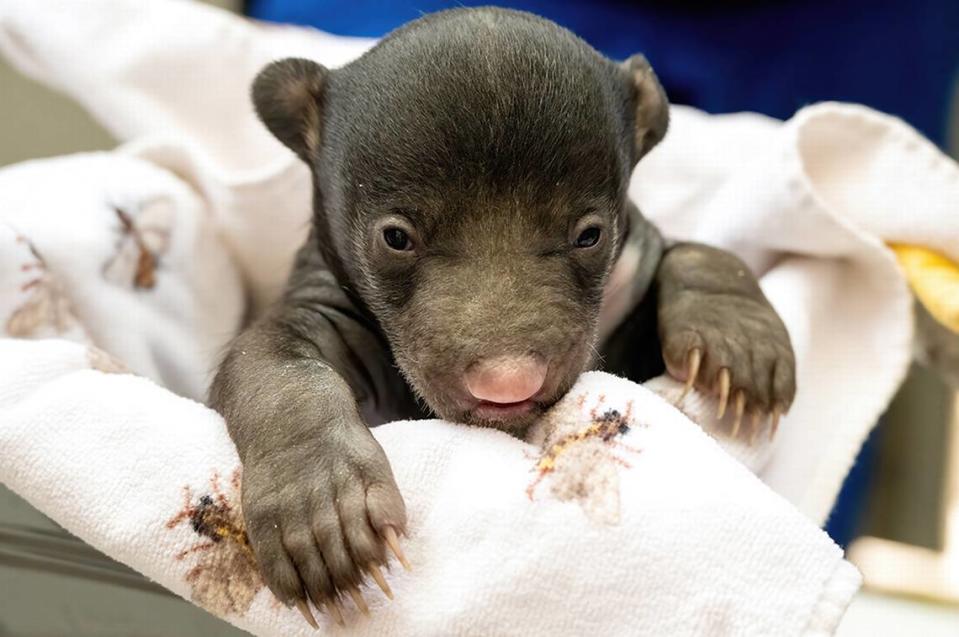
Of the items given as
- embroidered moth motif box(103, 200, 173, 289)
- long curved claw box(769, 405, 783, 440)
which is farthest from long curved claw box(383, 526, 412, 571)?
embroidered moth motif box(103, 200, 173, 289)

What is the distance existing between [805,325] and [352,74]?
2.82ft

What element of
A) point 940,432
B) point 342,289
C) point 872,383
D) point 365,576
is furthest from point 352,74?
point 940,432

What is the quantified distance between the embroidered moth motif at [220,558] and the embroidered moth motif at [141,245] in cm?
79

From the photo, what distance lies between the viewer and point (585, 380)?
135cm

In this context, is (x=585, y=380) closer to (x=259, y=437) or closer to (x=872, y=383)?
(x=259, y=437)

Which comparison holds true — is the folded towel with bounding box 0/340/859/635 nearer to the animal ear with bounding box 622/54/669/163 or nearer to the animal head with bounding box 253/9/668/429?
the animal head with bounding box 253/9/668/429

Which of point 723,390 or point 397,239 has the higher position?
point 397,239

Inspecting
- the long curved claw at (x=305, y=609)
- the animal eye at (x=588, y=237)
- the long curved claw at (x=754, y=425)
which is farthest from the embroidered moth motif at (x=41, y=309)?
the long curved claw at (x=754, y=425)

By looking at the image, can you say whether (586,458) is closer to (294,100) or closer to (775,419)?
(775,419)

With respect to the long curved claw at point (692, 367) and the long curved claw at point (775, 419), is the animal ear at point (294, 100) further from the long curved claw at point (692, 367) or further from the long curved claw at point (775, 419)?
the long curved claw at point (775, 419)

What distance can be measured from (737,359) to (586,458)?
0.39m

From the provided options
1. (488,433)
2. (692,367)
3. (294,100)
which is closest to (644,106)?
(692,367)

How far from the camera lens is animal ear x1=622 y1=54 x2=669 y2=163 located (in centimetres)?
168

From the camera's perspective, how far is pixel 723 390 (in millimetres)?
1468
